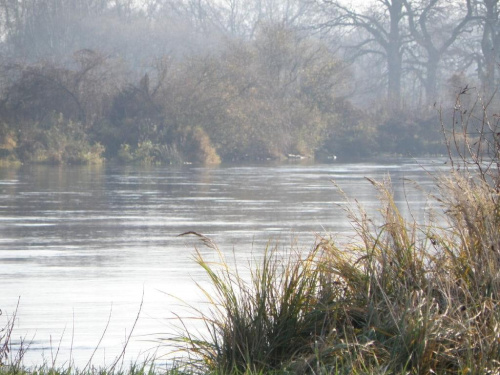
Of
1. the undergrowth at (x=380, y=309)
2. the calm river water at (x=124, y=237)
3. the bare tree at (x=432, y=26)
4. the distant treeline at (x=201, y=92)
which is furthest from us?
the bare tree at (x=432, y=26)

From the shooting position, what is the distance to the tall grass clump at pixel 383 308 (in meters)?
5.89

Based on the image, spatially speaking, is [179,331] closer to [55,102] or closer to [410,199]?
[410,199]

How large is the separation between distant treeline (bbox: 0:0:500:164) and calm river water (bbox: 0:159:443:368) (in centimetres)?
1015

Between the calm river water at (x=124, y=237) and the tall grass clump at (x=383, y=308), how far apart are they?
698 millimetres

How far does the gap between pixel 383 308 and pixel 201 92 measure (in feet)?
142

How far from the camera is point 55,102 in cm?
4747

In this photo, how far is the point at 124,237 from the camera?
15.7m

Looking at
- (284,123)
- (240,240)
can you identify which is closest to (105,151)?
(284,123)

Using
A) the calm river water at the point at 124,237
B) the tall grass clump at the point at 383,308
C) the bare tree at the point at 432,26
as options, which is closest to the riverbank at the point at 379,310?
the tall grass clump at the point at 383,308

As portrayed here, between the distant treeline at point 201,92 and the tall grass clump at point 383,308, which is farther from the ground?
the distant treeline at point 201,92

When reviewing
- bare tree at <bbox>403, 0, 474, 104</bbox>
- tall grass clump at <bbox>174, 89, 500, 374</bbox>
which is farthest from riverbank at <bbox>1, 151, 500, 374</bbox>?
bare tree at <bbox>403, 0, 474, 104</bbox>

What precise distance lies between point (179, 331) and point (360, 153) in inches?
1988

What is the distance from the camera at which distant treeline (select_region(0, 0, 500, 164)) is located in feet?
153

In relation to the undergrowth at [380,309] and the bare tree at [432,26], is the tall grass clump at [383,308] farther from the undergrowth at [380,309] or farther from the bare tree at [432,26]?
the bare tree at [432,26]
